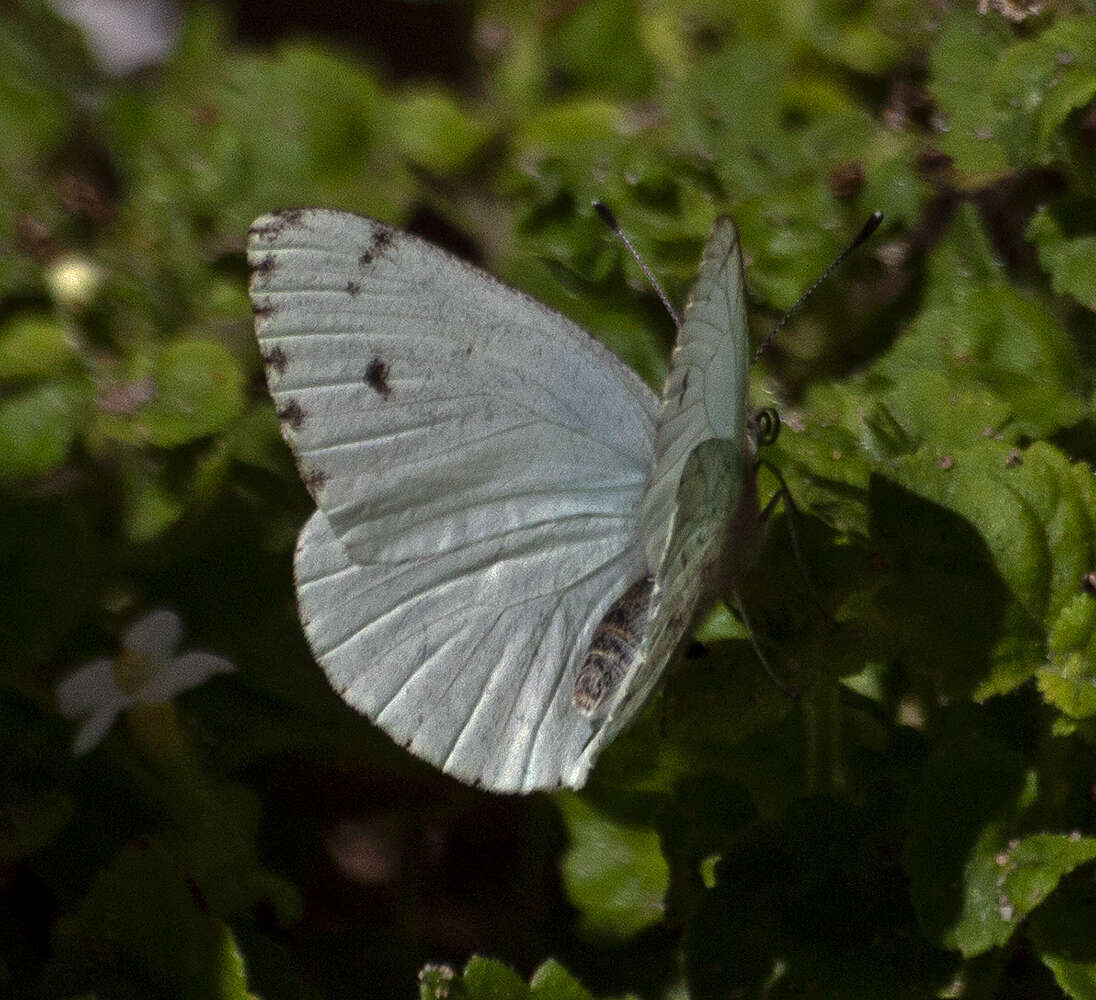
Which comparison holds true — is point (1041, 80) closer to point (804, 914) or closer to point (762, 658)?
point (762, 658)

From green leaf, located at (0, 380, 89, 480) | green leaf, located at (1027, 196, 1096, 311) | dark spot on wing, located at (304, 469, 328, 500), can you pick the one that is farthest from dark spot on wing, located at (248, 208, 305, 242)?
green leaf, located at (0, 380, 89, 480)

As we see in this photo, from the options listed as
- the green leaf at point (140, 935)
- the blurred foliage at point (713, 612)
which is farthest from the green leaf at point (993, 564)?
the green leaf at point (140, 935)

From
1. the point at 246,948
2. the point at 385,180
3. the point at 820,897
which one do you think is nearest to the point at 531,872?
the point at 246,948

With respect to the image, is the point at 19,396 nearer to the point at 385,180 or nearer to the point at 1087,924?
the point at 385,180

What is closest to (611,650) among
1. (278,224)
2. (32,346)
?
(278,224)

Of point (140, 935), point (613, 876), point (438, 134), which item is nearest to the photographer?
point (140, 935)

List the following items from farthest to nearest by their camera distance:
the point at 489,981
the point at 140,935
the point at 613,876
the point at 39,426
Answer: the point at 39,426 < the point at 613,876 < the point at 140,935 < the point at 489,981

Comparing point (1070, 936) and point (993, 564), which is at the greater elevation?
point (993, 564)
